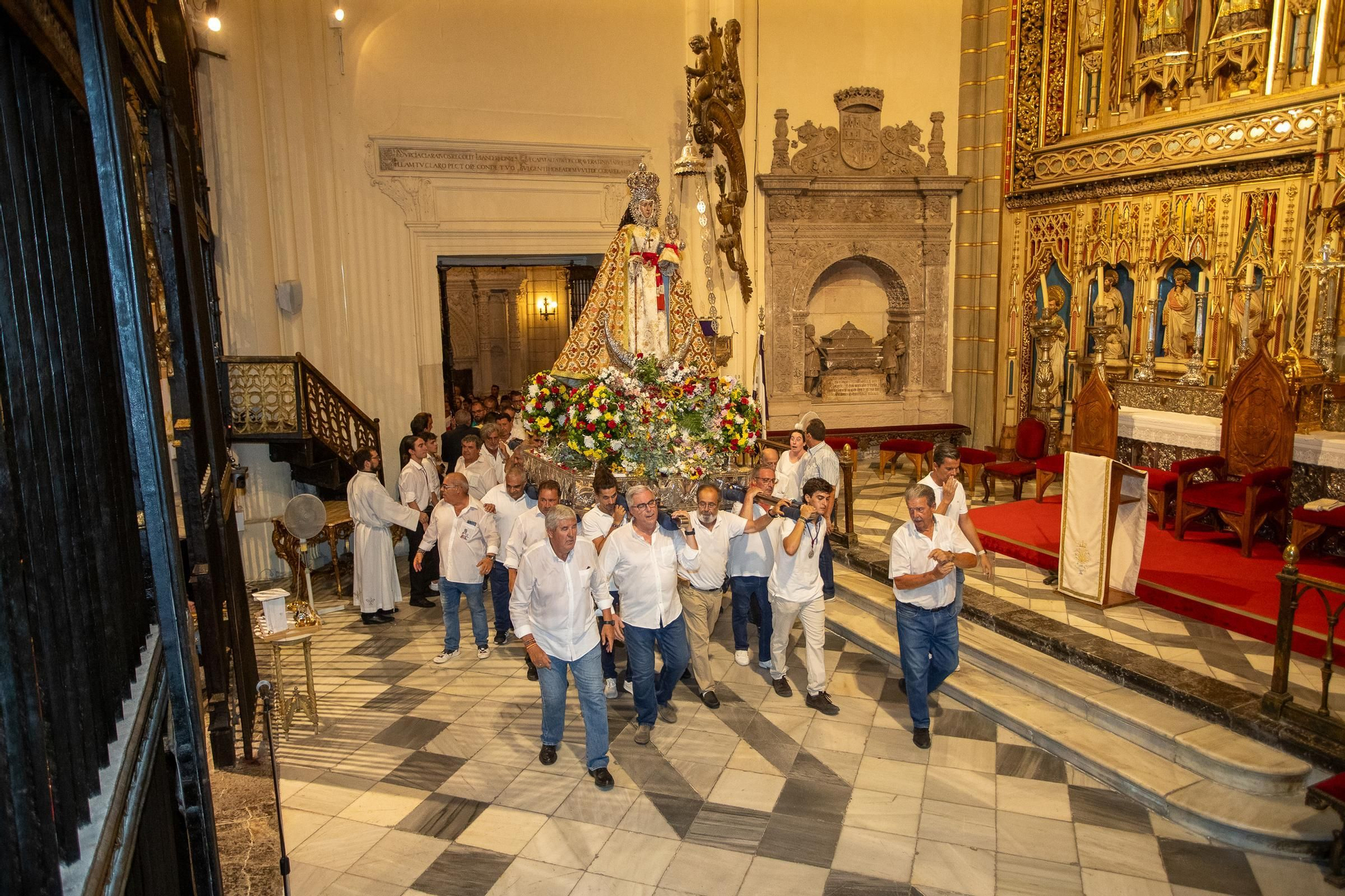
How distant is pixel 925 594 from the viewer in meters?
5.81

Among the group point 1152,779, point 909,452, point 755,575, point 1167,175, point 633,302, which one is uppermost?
point 1167,175

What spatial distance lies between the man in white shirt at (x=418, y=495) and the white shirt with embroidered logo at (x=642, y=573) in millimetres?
3086

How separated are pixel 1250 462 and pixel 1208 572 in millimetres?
1881

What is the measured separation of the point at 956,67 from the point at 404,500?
12084 mm

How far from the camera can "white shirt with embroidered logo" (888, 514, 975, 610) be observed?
18.9 ft

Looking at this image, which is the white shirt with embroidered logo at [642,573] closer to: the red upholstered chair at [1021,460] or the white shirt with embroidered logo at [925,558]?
the white shirt with embroidered logo at [925,558]

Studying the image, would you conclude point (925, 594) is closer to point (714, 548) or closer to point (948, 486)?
point (948, 486)

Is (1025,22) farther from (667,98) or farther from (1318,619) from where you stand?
(1318,619)

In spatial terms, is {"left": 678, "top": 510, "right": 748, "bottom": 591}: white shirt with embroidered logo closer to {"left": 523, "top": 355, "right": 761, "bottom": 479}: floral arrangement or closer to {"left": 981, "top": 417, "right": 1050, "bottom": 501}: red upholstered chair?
{"left": 523, "top": 355, "right": 761, "bottom": 479}: floral arrangement

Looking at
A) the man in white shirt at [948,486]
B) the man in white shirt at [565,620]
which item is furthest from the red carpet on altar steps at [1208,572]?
the man in white shirt at [565,620]

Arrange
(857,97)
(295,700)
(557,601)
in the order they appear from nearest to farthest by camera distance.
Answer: (557,601) → (295,700) → (857,97)

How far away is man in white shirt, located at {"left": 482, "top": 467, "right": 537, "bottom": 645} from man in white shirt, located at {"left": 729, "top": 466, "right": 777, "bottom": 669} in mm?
1869

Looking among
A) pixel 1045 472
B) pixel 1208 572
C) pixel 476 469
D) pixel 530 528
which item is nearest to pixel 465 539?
pixel 530 528

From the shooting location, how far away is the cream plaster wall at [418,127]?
1039cm
